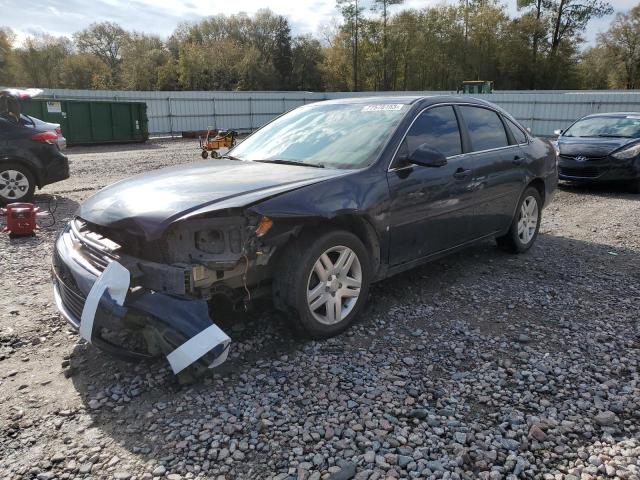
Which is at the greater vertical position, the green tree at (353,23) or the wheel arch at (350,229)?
the green tree at (353,23)

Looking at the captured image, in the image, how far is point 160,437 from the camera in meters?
2.63

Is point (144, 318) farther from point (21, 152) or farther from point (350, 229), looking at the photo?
point (21, 152)

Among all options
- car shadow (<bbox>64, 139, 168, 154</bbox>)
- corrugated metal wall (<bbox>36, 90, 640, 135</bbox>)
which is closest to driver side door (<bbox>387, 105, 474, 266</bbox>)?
car shadow (<bbox>64, 139, 168, 154</bbox>)

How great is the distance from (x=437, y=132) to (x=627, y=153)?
7171 millimetres

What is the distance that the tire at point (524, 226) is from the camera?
18.6 ft

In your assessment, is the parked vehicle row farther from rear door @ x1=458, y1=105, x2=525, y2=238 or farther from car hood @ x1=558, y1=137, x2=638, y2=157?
car hood @ x1=558, y1=137, x2=638, y2=157

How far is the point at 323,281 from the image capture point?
11.6 ft

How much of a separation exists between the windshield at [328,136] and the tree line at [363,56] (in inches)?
1877

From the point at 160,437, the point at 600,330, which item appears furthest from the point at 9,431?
the point at 600,330

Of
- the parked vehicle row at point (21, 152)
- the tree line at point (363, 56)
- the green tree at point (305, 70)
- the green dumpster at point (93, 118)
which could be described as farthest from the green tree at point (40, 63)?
the parked vehicle row at point (21, 152)

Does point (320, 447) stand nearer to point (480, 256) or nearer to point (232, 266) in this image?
point (232, 266)

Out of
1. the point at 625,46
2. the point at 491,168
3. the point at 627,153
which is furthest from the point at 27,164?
the point at 625,46

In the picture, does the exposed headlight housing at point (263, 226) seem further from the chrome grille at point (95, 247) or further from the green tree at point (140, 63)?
the green tree at point (140, 63)

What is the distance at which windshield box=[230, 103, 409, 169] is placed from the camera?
4.00 m
